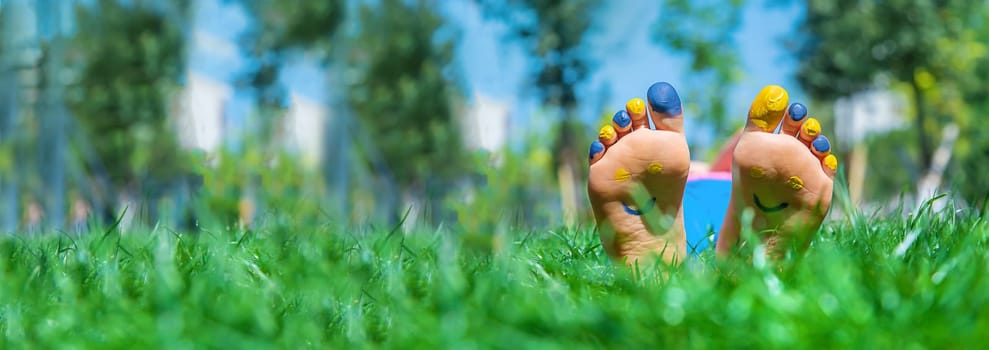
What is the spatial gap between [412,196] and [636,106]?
1039 cm

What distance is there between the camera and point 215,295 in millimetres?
1198

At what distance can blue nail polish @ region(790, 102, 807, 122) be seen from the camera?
1.49 m

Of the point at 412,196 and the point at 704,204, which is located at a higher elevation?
the point at 704,204

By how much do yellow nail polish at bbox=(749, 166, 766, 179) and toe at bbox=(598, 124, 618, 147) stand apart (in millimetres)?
260

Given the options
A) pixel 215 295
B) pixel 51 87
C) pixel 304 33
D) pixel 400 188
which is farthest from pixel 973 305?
pixel 400 188

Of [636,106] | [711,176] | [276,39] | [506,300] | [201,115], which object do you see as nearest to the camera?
[506,300]

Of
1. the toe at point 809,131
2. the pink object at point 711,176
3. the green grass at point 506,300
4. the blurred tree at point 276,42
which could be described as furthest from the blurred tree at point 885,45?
the toe at point 809,131

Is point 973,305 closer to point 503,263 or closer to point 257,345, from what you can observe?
point 503,263

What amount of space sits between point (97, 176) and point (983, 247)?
11417mm

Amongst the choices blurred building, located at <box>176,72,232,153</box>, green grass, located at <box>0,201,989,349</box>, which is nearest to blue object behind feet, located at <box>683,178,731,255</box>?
green grass, located at <box>0,201,989,349</box>

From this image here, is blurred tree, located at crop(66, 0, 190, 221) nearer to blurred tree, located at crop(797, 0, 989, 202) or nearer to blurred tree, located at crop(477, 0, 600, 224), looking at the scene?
blurred tree, located at crop(477, 0, 600, 224)

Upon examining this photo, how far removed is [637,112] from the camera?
155cm

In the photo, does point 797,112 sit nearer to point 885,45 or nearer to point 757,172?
point 757,172

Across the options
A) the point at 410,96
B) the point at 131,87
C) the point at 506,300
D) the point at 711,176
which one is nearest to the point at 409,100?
the point at 410,96
